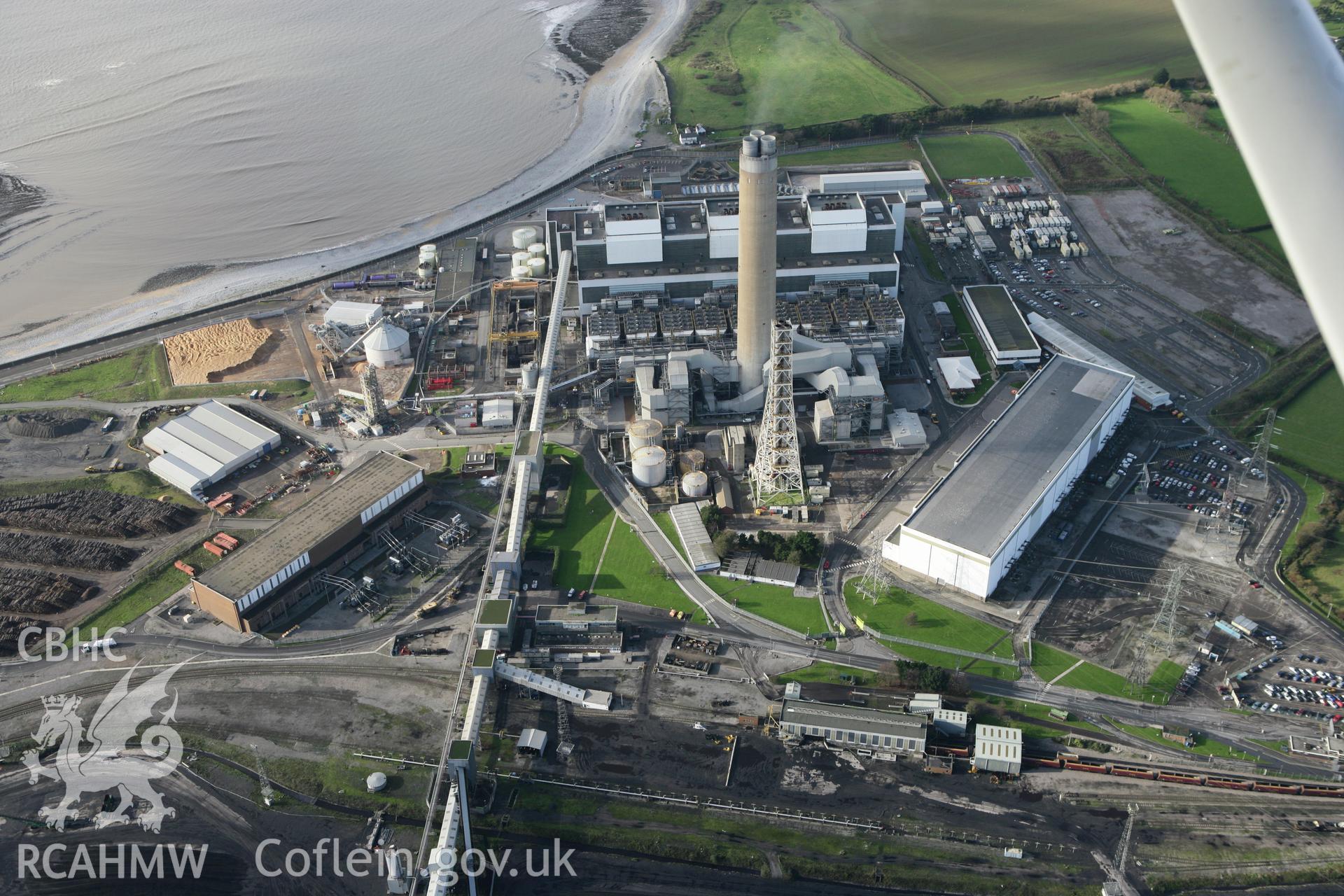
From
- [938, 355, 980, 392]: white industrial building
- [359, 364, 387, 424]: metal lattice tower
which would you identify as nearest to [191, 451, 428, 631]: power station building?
[359, 364, 387, 424]: metal lattice tower

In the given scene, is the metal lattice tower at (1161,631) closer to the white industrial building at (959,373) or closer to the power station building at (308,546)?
the white industrial building at (959,373)

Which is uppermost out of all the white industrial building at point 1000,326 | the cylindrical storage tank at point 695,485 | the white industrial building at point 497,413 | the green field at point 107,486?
the white industrial building at point 1000,326

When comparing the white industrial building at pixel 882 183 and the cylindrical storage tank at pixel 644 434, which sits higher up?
the white industrial building at pixel 882 183

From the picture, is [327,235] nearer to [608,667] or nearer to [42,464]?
[42,464]

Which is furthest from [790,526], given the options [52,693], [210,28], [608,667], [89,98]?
[210,28]

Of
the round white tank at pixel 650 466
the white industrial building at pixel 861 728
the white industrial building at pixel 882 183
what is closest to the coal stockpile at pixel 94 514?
the round white tank at pixel 650 466

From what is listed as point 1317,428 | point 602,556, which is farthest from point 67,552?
point 1317,428
